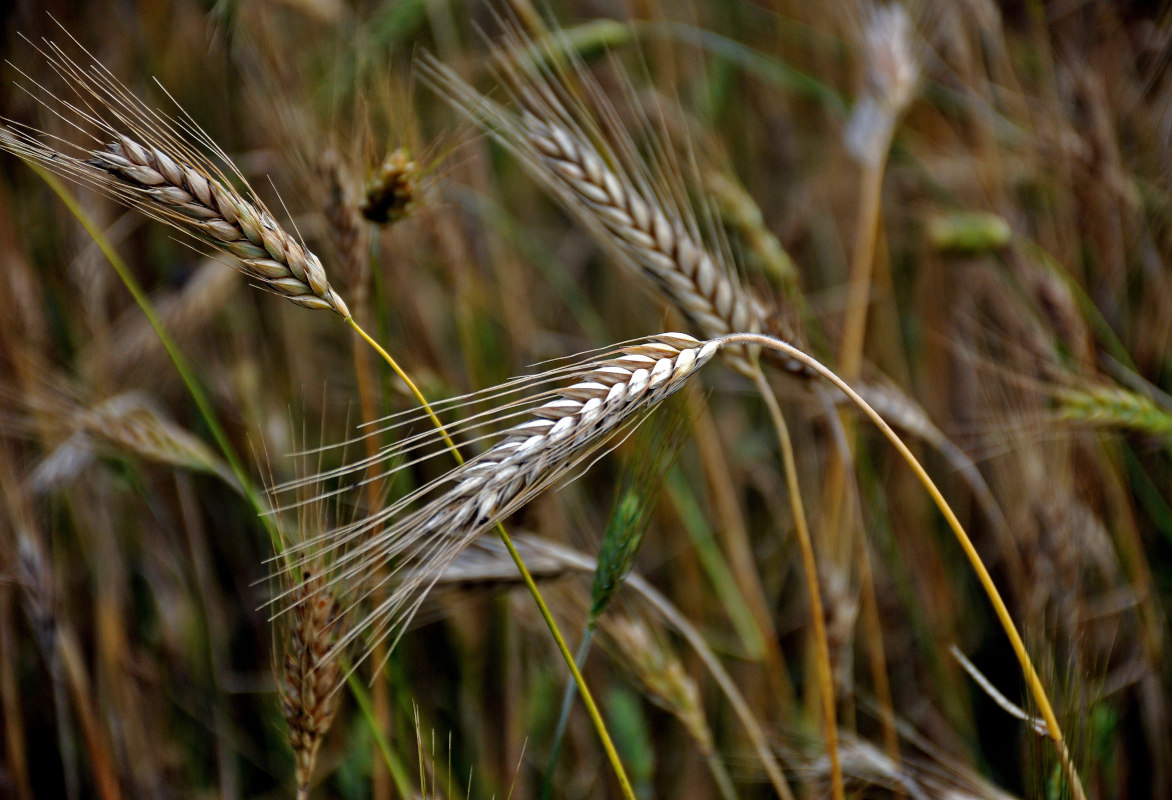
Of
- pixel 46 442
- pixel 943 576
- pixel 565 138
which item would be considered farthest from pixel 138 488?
pixel 943 576

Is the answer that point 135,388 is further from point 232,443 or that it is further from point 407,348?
point 407,348

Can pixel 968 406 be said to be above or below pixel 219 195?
below

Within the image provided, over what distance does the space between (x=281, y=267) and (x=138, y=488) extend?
0.78 m

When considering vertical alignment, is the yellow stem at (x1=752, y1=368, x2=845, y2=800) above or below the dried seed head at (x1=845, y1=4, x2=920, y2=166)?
below

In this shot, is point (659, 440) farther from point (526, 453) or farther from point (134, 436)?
point (134, 436)

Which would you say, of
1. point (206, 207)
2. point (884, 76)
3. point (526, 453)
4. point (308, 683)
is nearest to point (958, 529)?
point (526, 453)

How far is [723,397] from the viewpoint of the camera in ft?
6.38

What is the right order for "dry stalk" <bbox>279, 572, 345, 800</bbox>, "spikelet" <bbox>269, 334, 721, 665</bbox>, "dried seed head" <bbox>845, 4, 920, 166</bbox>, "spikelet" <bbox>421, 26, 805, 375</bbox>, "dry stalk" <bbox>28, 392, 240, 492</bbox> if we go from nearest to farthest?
"spikelet" <bbox>269, 334, 721, 665</bbox>
"dry stalk" <bbox>279, 572, 345, 800</bbox>
"spikelet" <bbox>421, 26, 805, 375</bbox>
"dry stalk" <bbox>28, 392, 240, 492</bbox>
"dried seed head" <bbox>845, 4, 920, 166</bbox>

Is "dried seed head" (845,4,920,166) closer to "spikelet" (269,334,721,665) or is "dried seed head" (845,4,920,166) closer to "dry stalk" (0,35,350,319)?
"spikelet" (269,334,721,665)

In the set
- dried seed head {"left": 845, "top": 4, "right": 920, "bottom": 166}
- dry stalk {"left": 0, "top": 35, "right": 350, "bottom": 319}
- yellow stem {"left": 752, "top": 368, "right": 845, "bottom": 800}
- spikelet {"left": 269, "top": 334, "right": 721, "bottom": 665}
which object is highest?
dried seed head {"left": 845, "top": 4, "right": 920, "bottom": 166}

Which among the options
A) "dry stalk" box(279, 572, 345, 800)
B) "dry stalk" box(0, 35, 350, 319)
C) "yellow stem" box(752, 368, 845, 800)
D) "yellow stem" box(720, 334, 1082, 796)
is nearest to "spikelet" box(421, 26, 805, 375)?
"yellow stem" box(752, 368, 845, 800)

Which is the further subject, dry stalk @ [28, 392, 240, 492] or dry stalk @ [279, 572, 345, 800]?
dry stalk @ [28, 392, 240, 492]

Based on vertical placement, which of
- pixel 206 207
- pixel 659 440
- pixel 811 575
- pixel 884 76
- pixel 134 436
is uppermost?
pixel 884 76

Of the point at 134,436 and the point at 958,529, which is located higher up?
the point at 134,436
